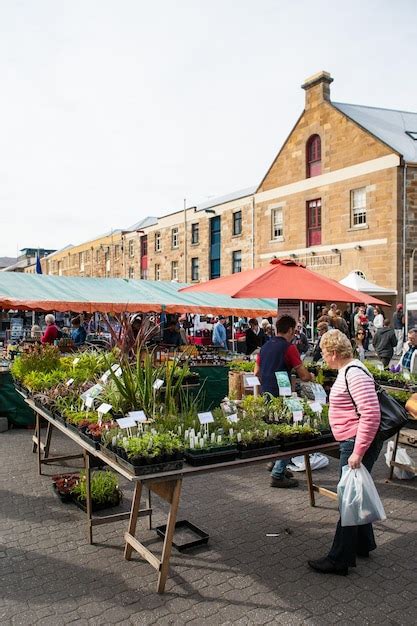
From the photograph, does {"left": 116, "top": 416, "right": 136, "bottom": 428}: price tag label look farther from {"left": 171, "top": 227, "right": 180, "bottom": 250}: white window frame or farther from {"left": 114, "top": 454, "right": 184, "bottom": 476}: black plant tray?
{"left": 171, "top": 227, "right": 180, "bottom": 250}: white window frame

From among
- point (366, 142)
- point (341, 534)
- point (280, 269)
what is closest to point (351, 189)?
point (366, 142)

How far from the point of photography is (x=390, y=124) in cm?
2398

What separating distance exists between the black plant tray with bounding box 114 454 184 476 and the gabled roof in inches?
776

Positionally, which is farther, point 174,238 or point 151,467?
point 174,238

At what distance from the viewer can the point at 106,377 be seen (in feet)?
16.7

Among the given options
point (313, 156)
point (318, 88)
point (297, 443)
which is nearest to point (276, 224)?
point (313, 156)

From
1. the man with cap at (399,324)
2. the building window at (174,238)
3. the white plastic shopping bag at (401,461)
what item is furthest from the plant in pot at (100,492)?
the building window at (174,238)

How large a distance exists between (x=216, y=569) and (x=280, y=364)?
7.86 feet

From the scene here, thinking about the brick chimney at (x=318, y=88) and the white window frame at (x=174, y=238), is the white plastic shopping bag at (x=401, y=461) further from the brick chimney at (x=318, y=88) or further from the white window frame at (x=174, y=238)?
the white window frame at (x=174, y=238)

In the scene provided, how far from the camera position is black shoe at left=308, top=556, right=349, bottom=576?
146 inches

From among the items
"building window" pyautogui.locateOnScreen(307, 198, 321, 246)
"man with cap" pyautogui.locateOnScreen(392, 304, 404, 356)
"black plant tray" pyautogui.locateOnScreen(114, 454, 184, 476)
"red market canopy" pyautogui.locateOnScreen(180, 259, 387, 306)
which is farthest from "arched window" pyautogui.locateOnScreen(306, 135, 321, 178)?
"black plant tray" pyautogui.locateOnScreen(114, 454, 184, 476)

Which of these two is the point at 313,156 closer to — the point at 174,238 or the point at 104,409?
the point at 174,238

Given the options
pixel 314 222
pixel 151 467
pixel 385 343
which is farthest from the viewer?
pixel 314 222

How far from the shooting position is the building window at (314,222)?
79.9ft
